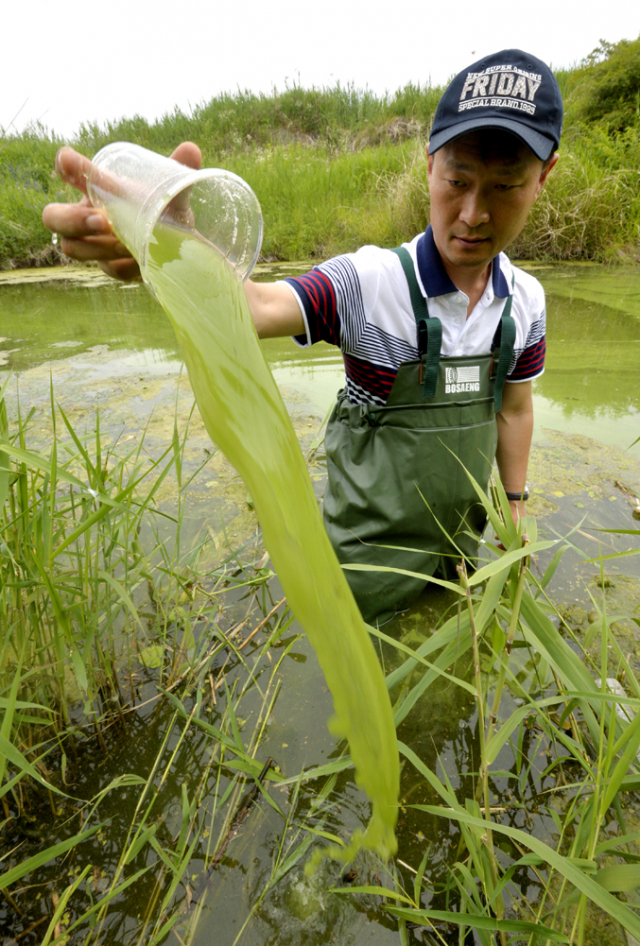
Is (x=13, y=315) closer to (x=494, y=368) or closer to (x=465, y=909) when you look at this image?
(x=494, y=368)

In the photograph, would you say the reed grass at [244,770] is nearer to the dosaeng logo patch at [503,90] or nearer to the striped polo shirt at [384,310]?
the striped polo shirt at [384,310]

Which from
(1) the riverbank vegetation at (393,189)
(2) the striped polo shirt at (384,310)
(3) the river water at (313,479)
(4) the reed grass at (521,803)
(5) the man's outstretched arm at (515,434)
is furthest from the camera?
(1) the riverbank vegetation at (393,189)

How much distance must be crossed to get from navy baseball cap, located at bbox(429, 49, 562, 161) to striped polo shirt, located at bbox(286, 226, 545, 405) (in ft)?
0.96

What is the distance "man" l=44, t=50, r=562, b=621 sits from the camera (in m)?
1.23

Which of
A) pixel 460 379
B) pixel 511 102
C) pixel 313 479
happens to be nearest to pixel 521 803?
pixel 460 379

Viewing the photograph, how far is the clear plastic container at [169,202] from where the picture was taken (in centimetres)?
90

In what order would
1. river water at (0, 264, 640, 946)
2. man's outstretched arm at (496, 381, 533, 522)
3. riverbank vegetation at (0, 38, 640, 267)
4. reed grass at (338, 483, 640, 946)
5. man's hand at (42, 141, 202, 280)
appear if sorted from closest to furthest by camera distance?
reed grass at (338, 483, 640, 946) → river water at (0, 264, 640, 946) → man's hand at (42, 141, 202, 280) → man's outstretched arm at (496, 381, 533, 522) → riverbank vegetation at (0, 38, 640, 267)

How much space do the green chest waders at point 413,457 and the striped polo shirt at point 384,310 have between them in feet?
0.09

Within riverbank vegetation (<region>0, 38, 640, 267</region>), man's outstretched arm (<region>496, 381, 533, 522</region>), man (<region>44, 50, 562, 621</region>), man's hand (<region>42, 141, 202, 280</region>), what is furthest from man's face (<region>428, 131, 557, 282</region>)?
riverbank vegetation (<region>0, 38, 640, 267</region>)

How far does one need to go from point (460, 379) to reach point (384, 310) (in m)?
0.28

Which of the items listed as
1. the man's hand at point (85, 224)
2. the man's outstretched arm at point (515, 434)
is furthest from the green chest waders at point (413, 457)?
the man's hand at point (85, 224)

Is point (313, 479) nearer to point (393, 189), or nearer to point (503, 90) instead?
point (503, 90)

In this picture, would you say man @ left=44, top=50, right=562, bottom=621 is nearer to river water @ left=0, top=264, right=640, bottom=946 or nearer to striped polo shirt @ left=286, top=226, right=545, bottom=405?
striped polo shirt @ left=286, top=226, right=545, bottom=405

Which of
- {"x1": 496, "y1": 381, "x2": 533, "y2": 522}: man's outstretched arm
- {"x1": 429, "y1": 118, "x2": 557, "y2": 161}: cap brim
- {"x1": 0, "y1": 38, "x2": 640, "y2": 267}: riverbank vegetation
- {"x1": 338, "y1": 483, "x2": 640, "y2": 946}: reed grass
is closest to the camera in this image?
{"x1": 338, "y1": 483, "x2": 640, "y2": 946}: reed grass
